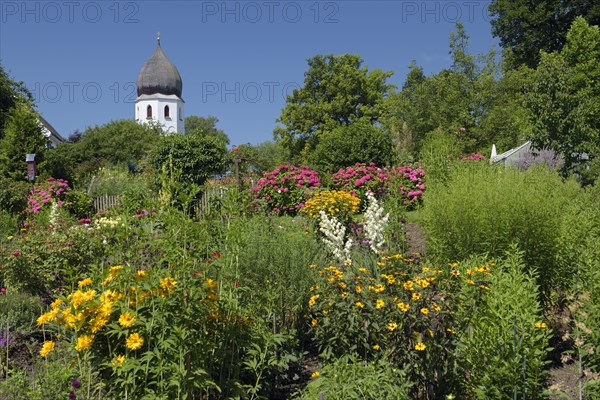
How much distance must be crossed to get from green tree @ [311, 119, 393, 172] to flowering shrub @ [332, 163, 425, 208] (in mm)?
2090

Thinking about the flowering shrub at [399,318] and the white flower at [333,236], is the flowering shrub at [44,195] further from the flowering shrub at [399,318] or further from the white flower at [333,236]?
the flowering shrub at [399,318]

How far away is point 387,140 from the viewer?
701 inches

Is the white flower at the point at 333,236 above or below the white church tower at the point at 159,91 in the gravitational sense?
below

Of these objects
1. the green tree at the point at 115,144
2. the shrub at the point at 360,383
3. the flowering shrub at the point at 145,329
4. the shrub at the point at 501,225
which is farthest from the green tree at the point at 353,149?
the green tree at the point at 115,144

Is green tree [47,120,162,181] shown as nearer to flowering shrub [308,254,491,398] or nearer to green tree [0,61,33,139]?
green tree [0,61,33,139]

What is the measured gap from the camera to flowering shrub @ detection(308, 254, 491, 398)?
139 inches

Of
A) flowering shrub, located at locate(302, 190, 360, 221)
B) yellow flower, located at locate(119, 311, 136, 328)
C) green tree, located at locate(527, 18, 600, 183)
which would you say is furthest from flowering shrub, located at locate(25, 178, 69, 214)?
green tree, located at locate(527, 18, 600, 183)

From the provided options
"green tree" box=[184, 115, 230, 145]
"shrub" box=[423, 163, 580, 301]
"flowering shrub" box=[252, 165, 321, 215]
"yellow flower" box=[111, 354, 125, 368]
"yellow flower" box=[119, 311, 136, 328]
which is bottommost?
"yellow flower" box=[111, 354, 125, 368]

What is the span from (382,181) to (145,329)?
11.0 meters

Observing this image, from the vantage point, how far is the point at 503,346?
11.3 ft

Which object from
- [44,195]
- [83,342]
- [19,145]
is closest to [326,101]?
[19,145]

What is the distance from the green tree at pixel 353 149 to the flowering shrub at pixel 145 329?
13.6m

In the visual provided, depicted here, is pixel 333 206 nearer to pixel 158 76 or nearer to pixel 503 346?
pixel 503 346

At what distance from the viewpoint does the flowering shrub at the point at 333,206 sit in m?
8.70
